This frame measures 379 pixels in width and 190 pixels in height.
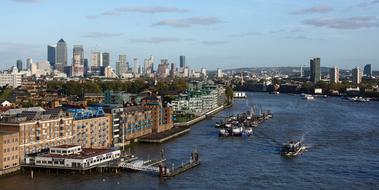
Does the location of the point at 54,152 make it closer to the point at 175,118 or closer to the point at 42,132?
the point at 42,132

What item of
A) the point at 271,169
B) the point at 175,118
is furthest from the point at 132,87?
the point at 271,169

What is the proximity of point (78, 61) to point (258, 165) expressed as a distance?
8616 cm

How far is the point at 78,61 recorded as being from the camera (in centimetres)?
9656

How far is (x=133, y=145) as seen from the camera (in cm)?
1642

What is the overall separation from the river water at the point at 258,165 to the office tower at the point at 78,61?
6804 cm

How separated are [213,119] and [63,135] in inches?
493

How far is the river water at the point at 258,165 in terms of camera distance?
11.1m

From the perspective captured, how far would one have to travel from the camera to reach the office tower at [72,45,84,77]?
86.0 m

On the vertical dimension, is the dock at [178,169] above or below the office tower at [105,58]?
below

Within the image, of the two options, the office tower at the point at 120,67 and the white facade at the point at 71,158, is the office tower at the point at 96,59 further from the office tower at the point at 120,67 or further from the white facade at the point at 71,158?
the white facade at the point at 71,158

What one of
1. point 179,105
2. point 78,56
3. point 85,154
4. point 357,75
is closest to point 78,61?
point 78,56

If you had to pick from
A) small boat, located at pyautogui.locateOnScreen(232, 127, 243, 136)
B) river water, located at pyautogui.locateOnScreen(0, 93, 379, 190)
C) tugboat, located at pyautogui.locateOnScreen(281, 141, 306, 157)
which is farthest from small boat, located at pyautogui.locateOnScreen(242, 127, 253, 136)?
tugboat, located at pyautogui.locateOnScreen(281, 141, 306, 157)

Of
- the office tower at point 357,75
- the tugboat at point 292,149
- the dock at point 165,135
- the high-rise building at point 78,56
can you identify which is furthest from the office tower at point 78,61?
the tugboat at point 292,149

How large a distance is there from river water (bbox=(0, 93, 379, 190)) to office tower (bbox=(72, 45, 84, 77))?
68042mm
